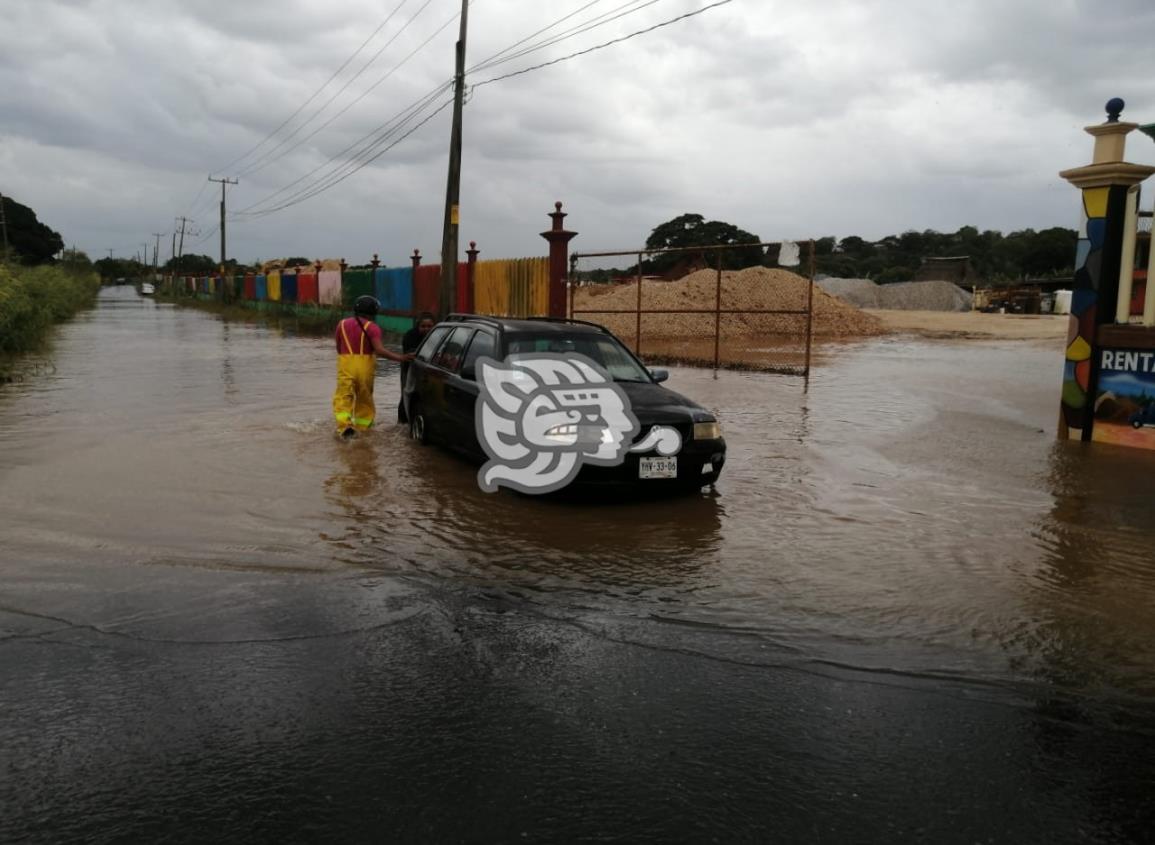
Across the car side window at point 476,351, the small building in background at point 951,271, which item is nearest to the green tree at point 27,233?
the small building in background at point 951,271

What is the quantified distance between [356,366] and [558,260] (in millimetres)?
9736

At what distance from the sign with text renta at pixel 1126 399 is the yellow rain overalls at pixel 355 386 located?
8044 millimetres

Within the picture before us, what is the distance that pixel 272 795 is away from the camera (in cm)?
300

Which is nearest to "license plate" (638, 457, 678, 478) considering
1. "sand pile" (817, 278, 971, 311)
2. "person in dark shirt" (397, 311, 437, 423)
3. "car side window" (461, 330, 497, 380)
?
"car side window" (461, 330, 497, 380)

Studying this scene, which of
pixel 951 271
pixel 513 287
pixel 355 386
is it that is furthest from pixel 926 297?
pixel 355 386

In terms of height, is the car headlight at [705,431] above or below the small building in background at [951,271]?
below

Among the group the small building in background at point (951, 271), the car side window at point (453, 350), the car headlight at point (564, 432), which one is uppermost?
the small building in background at point (951, 271)

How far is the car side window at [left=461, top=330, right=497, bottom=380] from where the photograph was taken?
840 centimetres

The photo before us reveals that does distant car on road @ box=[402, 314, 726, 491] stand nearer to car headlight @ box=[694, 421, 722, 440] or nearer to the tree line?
car headlight @ box=[694, 421, 722, 440]

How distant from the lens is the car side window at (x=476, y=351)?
27.6 feet

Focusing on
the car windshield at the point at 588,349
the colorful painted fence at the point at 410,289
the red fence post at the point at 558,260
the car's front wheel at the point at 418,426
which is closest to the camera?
the car windshield at the point at 588,349

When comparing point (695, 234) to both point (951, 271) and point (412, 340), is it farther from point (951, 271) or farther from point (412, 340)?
point (412, 340)

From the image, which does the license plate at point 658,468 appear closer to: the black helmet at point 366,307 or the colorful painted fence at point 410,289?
the black helmet at point 366,307

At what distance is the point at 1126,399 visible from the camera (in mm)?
10000
